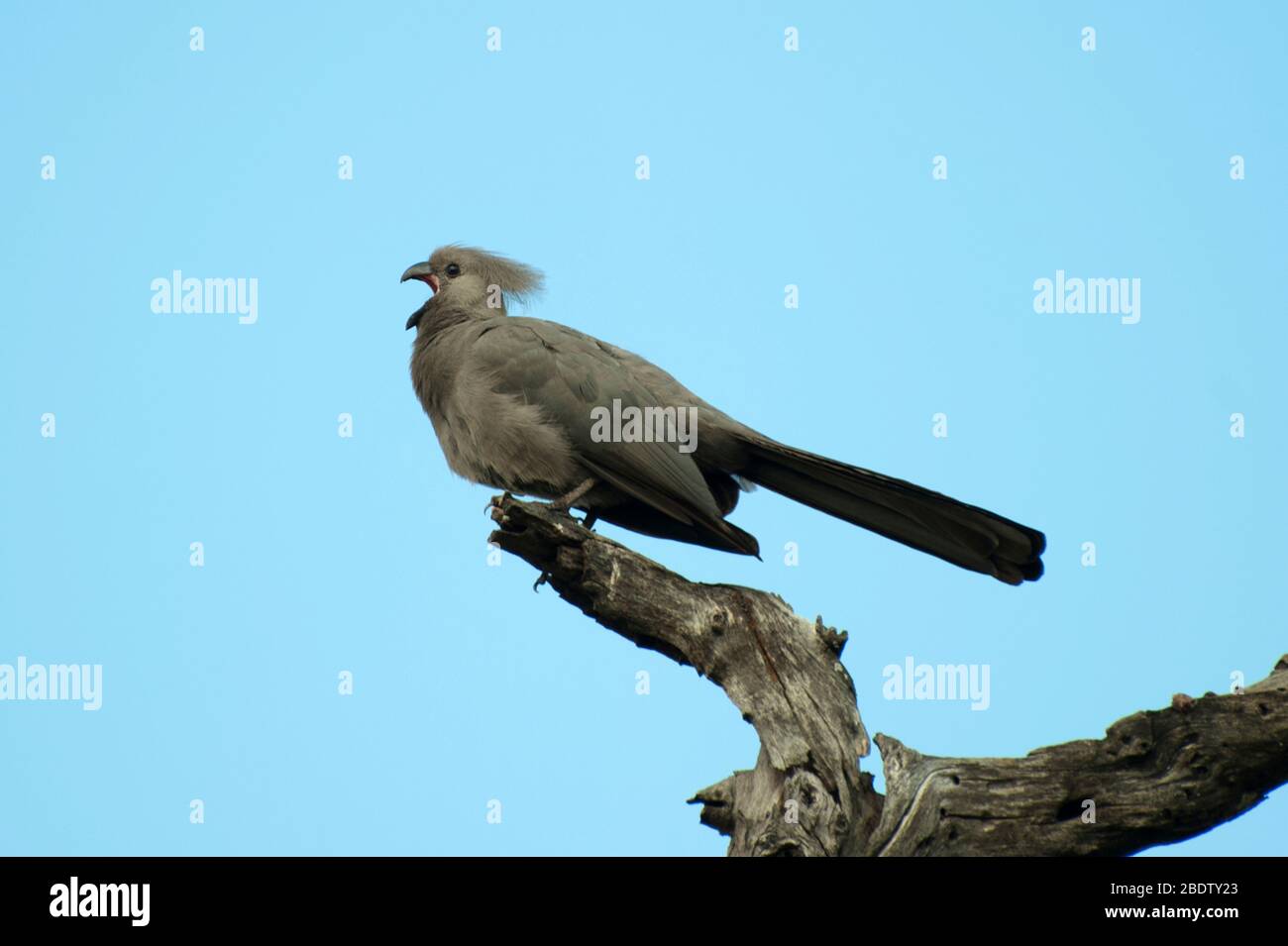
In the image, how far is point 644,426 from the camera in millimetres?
6523

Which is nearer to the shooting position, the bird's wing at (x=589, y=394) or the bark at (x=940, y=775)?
the bark at (x=940, y=775)

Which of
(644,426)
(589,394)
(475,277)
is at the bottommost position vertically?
(644,426)

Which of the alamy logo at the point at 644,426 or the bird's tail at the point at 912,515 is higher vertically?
the alamy logo at the point at 644,426

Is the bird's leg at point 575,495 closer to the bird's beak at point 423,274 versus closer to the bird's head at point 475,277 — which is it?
the bird's head at point 475,277

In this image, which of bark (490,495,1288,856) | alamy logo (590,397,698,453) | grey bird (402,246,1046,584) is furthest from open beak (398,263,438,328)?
bark (490,495,1288,856)

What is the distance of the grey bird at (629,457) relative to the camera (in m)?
6.01

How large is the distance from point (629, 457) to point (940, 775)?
2.37 metres

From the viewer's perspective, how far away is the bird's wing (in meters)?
6.33

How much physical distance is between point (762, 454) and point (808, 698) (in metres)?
1.77

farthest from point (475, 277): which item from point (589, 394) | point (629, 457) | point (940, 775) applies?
point (940, 775)
